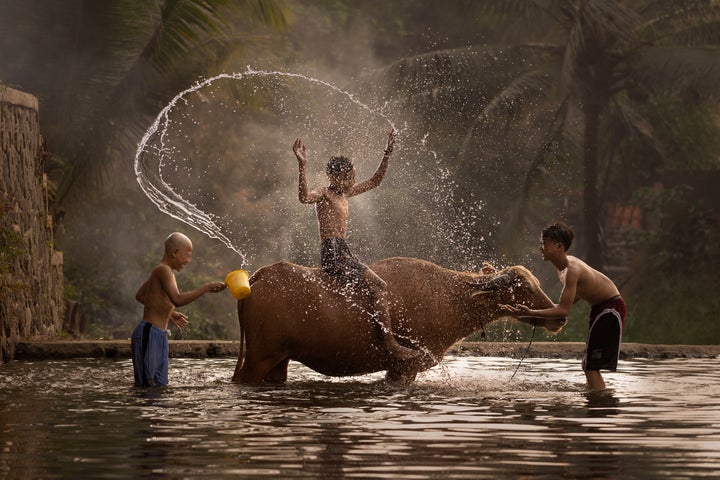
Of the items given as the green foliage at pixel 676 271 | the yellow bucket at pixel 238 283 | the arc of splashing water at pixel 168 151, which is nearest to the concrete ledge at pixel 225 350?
the arc of splashing water at pixel 168 151

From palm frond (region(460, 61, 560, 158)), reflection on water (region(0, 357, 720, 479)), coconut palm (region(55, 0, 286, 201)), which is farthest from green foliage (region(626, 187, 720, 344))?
reflection on water (region(0, 357, 720, 479))

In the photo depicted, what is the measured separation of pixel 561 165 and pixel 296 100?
6.17m

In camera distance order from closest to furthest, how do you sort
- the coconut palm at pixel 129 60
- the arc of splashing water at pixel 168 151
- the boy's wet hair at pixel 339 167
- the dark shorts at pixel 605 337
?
the dark shorts at pixel 605 337 < the boy's wet hair at pixel 339 167 < the arc of splashing water at pixel 168 151 < the coconut palm at pixel 129 60

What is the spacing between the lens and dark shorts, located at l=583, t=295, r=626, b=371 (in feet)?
33.9

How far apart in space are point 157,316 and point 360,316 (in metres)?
1.48

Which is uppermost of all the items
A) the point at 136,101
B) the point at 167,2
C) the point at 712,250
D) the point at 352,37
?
the point at 352,37

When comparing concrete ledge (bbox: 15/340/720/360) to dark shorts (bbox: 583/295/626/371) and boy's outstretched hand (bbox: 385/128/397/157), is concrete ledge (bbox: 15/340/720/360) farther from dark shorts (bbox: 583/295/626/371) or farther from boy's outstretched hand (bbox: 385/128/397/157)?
dark shorts (bbox: 583/295/626/371)

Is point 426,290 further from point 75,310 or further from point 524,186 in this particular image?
point 524,186

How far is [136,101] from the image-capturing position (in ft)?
68.1

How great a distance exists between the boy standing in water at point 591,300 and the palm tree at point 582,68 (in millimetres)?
14449

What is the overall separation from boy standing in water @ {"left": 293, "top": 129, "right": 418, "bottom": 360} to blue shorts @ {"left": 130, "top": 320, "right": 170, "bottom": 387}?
1.33 metres

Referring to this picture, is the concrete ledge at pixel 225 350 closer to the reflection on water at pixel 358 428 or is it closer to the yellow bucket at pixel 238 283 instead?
the reflection on water at pixel 358 428

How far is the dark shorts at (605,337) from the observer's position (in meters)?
10.3

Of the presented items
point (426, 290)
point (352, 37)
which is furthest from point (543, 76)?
point (426, 290)
